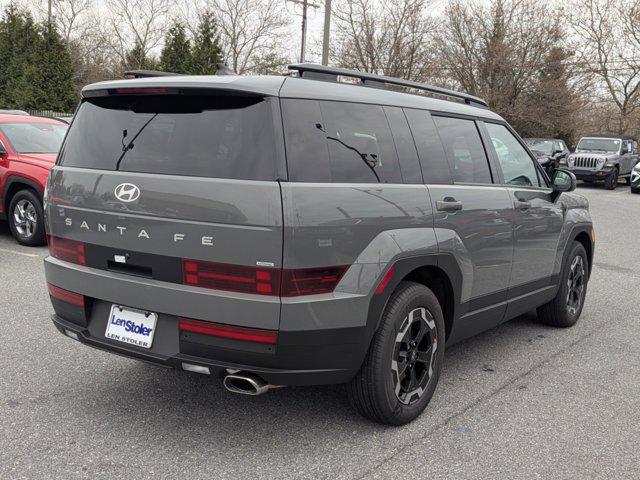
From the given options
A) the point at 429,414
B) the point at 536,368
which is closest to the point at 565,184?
the point at 536,368

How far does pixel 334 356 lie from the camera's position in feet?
9.76

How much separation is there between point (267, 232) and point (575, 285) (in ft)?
12.7

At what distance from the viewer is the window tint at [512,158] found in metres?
4.46

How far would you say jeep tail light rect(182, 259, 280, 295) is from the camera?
109 inches

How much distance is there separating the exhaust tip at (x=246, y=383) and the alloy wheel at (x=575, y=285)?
138 inches

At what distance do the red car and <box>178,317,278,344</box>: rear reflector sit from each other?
6.01 meters

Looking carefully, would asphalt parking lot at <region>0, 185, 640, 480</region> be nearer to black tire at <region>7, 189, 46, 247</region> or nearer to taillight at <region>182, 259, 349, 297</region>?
taillight at <region>182, 259, 349, 297</region>

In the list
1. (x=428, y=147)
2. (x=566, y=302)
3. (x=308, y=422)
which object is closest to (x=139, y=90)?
(x=428, y=147)

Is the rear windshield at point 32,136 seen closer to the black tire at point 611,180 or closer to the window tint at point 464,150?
the window tint at point 464,150

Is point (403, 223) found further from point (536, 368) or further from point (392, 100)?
point (536, 368)

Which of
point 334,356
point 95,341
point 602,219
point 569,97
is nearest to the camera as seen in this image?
point 334,356

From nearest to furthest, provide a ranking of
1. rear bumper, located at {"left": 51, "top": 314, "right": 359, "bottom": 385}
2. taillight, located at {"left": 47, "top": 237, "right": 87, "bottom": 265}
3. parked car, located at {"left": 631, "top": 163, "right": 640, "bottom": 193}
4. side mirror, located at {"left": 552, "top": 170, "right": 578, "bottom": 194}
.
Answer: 1. rear bumper, located at {"left": 51, "top": 314, "right": 359, "bottom": 385}
2. taillight, located at {"left": 47, "top": 237, "right": 87, "bottom": 265}
3. side mirror, located at {"left": 552, "top": 170, "right": 578, "bottom": 194}
4. parked car, located at {"left": 631, "top": 163, "right": 640, "bottom": 193}

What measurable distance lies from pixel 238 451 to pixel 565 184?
3.34m

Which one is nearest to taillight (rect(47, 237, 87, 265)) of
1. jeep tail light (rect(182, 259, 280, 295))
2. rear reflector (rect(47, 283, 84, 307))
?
rear reflector (rect(47, 283, 84, 307))
